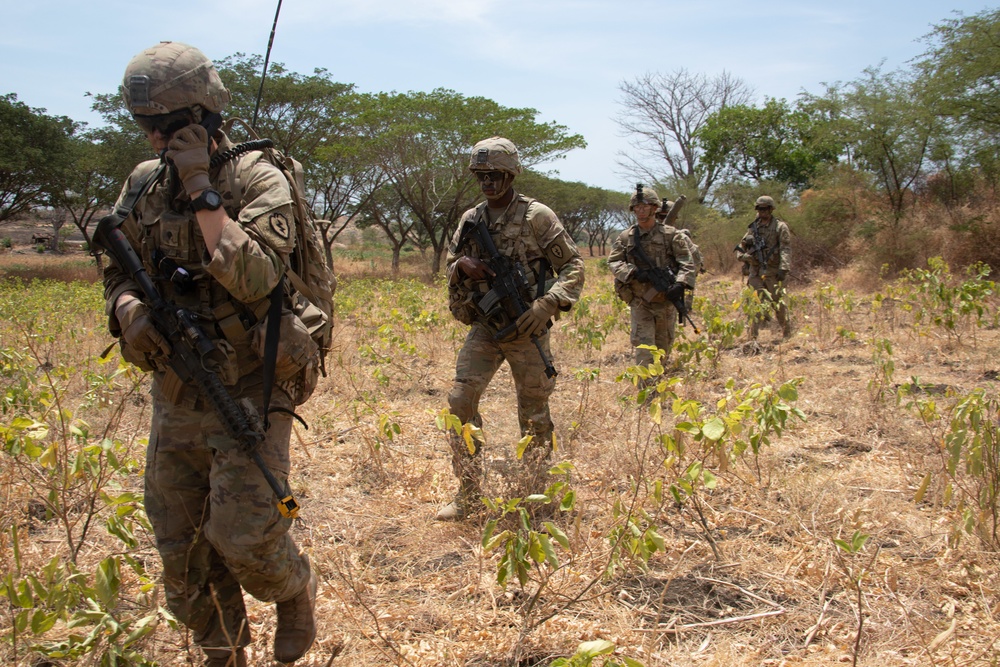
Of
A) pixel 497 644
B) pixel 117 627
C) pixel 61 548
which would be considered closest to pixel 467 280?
pixel 497 644

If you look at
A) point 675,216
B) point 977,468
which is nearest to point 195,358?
point 977,468

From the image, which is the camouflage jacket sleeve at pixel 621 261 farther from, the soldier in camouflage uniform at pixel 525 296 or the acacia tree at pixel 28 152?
the acacia tree at pixel 28 152

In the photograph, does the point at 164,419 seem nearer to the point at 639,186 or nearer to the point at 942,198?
the point at 639,186

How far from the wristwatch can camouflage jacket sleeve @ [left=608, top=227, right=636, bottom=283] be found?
4.37 m

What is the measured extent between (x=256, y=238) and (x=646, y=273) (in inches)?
173

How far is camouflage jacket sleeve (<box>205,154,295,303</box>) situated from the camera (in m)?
1.82

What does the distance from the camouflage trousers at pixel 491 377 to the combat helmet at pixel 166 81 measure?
1.84 meters

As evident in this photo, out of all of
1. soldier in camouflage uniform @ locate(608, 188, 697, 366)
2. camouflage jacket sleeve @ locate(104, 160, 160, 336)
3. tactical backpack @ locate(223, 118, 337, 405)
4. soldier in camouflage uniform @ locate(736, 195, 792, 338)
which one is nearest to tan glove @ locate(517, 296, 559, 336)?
tactical backpack @ locate(223, 118, 337, 405)

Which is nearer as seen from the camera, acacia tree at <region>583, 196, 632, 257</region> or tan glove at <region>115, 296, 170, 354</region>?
tan glove at <region>115, 296, 170, 354</region>

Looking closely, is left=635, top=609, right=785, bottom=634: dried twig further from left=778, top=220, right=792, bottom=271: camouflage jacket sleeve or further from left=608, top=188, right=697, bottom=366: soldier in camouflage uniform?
left=778, top=220, right=792, bottom=271: camouflage jacket sleeve

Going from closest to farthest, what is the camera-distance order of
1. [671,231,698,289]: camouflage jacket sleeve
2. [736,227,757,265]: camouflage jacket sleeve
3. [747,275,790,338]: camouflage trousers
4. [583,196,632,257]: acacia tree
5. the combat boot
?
the combat boot
[671,231,698,289]: camouflage jacket sleeve
[747,275,790,338]: camouflage trousers
[736,227,757,265]: camouflage jacket sleeve
[583,196,632,257]: acacia tree

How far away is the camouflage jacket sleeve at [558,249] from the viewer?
11.8 ft

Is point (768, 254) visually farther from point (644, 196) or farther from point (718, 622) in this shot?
point (718, 622)

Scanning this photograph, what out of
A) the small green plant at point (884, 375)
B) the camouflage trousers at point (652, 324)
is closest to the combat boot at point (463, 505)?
the small green plant at point (884, 375)
